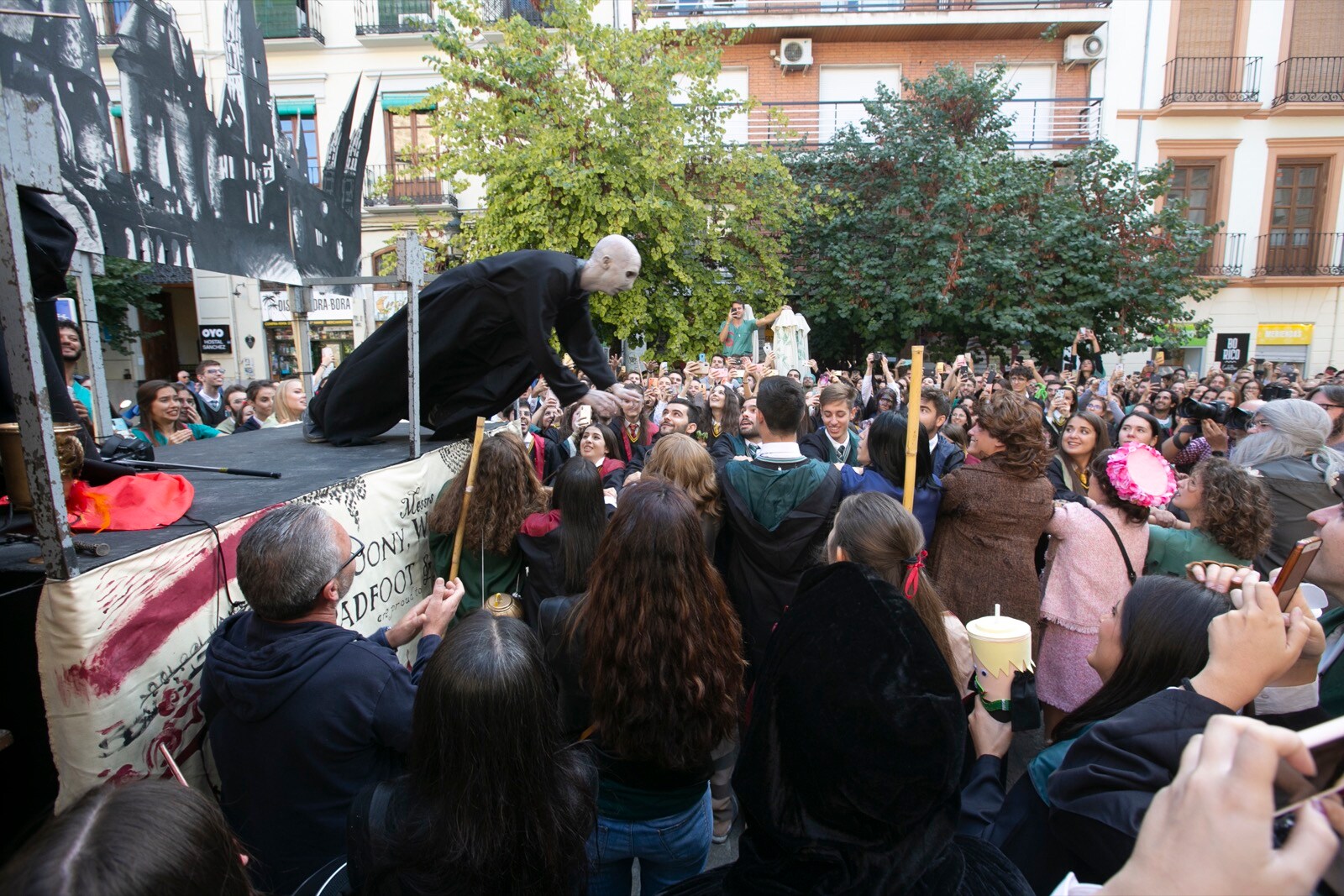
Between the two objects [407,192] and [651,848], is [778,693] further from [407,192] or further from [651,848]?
[407,192]

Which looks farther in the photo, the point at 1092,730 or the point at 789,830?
the point at 1092,730

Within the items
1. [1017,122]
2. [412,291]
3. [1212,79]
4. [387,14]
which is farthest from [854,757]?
[1212,79]

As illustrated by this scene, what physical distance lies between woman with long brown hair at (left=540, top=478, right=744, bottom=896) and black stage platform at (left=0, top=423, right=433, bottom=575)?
3.48 ft

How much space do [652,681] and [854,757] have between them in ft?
3.50

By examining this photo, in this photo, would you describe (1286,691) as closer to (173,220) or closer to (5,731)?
(5,731)

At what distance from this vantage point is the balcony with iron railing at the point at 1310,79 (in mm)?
18812

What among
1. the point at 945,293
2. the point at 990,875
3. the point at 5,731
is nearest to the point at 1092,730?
the point at 990,875

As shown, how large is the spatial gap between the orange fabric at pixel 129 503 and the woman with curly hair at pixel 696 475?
1711mm

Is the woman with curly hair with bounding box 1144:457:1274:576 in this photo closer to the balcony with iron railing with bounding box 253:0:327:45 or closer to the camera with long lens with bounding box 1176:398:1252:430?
the camera with long lens with bounding box 1176:398:1252:430

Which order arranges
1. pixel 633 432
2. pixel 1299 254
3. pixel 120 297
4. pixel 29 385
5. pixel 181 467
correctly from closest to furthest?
pixel 29 385 < pixel 181 467 < pixel 633 432 < pixel 120 297 < pixel 1299 254

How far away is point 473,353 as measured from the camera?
3.74m

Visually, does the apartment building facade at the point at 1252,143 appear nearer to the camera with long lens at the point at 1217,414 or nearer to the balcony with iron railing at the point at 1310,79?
the balcony with iron railing at the point at 1310,79

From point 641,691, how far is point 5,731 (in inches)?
58.4

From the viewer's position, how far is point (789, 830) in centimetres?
94
